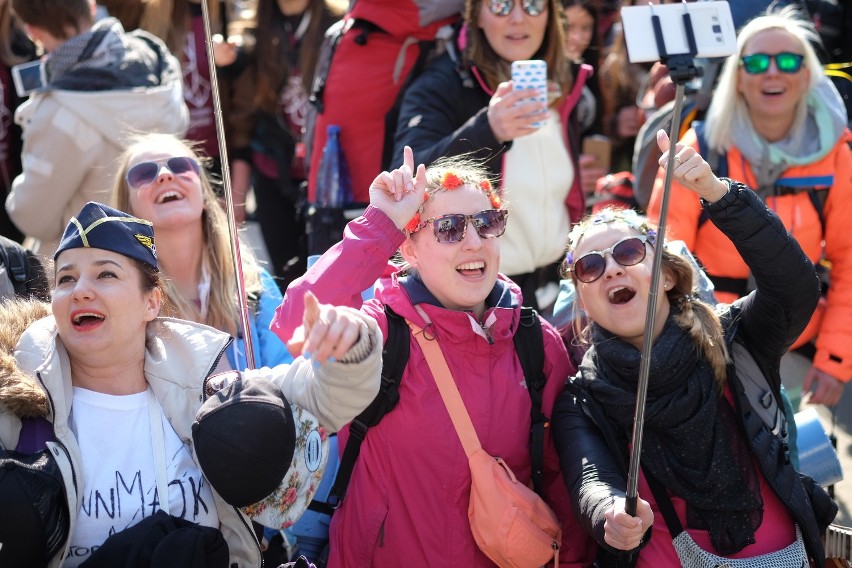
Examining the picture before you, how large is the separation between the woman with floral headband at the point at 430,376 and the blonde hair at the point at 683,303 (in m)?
0.28

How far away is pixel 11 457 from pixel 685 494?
1758 millimetres

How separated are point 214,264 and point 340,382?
130 cm

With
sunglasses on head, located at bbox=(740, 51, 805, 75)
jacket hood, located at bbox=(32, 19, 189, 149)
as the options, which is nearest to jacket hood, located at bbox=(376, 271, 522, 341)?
jacket hood, located at bbox=(32, 19, 189, 149)

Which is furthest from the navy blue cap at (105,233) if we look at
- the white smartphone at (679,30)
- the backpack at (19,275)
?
the white smartphone at (679,30)

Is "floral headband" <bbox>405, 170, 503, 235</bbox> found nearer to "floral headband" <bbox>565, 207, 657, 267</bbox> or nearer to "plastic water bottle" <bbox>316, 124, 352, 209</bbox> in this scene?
"floral headband" <bbox>565, 207, 657, 267</bbox>

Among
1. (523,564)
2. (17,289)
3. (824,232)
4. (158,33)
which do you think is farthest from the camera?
(158,33)

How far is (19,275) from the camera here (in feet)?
10.8

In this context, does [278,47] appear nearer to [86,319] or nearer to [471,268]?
[471,268]

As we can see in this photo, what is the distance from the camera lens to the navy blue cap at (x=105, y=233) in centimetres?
271

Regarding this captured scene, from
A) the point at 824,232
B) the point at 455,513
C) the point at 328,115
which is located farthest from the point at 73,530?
the point at 824,232

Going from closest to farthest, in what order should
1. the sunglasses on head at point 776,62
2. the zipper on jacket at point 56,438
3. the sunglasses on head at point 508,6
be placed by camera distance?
the zipper on jacket at point 56,438 → the sunglasses on head at point 508,6 → the sunglasses on head at point 776,62

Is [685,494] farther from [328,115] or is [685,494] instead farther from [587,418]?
[328,115]

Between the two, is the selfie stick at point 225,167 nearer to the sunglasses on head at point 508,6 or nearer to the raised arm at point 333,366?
the raised arm at point 333,366

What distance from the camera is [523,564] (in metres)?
2.82
